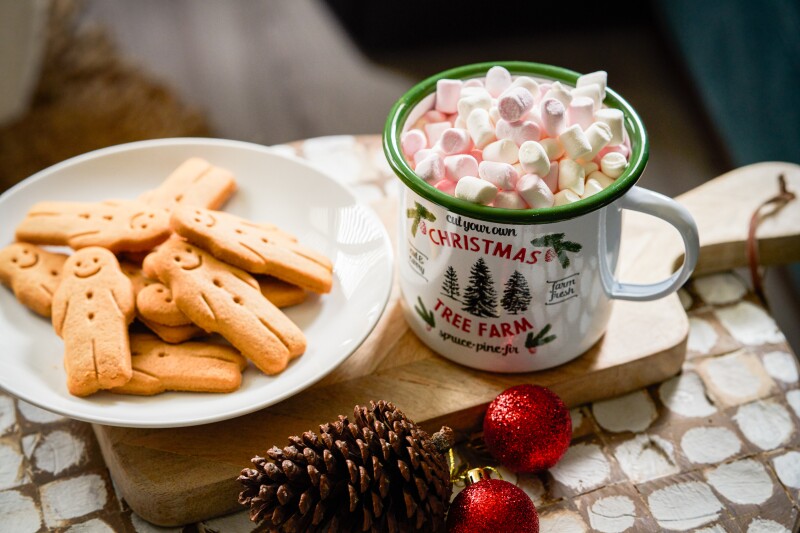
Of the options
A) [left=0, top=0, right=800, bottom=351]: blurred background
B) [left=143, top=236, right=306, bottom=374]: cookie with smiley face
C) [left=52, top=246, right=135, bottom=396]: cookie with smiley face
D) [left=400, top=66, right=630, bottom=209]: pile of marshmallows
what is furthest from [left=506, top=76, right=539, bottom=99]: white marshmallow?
[left=0, top=0, right=800, bottom=351]: blurred background

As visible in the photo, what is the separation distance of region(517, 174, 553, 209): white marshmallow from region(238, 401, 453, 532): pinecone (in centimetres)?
23

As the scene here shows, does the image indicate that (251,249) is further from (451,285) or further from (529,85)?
(529,85)

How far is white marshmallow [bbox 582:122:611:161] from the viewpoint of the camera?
0.72m

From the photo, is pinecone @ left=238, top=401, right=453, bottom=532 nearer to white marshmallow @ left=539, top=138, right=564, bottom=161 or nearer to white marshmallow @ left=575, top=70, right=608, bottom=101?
white marshmallow @ left=539, top=138, right=564, bottom=161

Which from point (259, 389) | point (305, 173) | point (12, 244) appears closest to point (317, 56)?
point (305, 173)

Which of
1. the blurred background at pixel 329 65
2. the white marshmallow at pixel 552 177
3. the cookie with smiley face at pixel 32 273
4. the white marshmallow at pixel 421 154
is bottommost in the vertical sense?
the blurred background at pixel 329 65

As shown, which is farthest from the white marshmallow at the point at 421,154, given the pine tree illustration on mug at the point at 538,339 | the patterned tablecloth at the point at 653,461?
the patterned tablecloth at the point at 653,461

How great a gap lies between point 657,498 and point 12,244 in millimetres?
738

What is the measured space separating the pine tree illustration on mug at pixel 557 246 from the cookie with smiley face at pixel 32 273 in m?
0.51

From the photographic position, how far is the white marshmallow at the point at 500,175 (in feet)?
2.29

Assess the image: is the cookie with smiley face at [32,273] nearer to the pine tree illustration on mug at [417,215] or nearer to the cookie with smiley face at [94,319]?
the cookie with smiley face at [94,319]

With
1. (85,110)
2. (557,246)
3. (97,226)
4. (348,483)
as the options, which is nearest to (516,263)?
(557,246)

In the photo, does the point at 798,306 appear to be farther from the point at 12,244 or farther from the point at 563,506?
the point at 12,244

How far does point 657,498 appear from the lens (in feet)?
2.54
